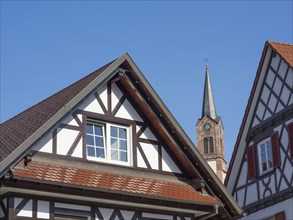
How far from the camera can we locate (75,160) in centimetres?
1834

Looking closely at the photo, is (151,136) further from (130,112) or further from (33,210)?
(33,210)

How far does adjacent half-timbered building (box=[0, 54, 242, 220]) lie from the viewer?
16906 millimetres

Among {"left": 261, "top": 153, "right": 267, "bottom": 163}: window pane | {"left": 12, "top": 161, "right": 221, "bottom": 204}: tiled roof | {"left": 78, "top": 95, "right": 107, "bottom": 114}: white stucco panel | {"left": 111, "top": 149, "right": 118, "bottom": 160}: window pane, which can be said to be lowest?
{"left": 12, "top": 161, "right": 221, "bottom": 204}: tiled roof

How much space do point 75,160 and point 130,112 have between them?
243cm

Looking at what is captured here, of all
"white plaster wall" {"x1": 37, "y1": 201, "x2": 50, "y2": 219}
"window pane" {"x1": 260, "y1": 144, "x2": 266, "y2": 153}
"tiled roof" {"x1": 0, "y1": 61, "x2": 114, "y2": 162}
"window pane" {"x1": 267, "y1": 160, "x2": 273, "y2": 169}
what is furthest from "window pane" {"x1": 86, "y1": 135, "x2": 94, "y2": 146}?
"window pane" {"x1": 260, "y1": 144, "x2": 266, "y2": 153}

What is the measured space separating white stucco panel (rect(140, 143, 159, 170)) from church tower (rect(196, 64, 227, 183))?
244 feet

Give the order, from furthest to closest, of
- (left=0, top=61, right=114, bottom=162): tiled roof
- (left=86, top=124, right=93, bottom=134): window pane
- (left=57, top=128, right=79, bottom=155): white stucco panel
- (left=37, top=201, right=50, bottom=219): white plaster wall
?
(left=86, top=124, right=93, bottom=134): window pane, (left=57, top=128, right=79, bottom=155): white stucco panel, (left=0, top=61, right=114, bottom=162): tiled roof, (left=37, top=201, right=50, bottom=219): white plaster wall

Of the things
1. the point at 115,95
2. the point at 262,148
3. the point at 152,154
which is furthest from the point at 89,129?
the point at 262,148

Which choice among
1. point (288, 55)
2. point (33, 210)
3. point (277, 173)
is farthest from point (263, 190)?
point (33, 210)

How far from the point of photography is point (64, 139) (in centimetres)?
1834

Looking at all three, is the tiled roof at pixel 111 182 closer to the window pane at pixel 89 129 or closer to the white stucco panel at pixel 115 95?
the window pane at pixel 89 129

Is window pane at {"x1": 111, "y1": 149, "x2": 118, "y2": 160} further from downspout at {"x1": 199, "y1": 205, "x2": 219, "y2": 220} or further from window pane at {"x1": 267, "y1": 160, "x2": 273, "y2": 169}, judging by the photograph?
window pane at {"x1": 267, "y1": 160, "x2": 273, "y2": 169}

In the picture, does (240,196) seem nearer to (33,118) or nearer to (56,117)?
(33,118)

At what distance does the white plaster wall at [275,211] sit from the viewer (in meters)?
25.9
